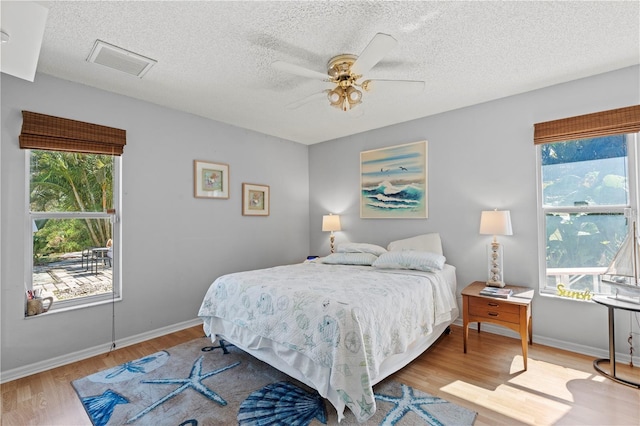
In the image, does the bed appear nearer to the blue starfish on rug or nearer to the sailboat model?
the blue starfish on rug

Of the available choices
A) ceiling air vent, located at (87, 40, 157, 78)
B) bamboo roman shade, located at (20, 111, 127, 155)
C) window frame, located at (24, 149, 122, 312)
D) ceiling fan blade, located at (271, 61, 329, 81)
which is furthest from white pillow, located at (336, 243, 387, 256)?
ceiling air vent, located at (87, 40, 157, 78)

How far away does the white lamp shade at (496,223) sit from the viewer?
116 inches

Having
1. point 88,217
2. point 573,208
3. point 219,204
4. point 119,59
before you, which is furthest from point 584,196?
point 88,217

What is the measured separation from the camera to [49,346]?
2615 mm

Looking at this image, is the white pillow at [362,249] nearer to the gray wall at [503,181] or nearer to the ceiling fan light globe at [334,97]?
the gray wall at [503,181]

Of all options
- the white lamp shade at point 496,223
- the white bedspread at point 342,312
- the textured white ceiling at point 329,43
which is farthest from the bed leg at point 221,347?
the white lamp shade at point 496,223

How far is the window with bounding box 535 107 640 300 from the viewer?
8.57ft

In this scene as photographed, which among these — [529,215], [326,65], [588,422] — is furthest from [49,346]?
[529,215]

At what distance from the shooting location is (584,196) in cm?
284

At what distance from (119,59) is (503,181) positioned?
374 cm

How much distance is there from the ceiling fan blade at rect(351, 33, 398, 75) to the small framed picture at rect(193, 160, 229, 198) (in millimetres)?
2330

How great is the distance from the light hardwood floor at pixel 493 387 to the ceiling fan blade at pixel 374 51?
2340mm

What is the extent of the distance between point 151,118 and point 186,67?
1.06 metres

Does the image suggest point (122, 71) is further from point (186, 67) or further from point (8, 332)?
point (8, 332)
